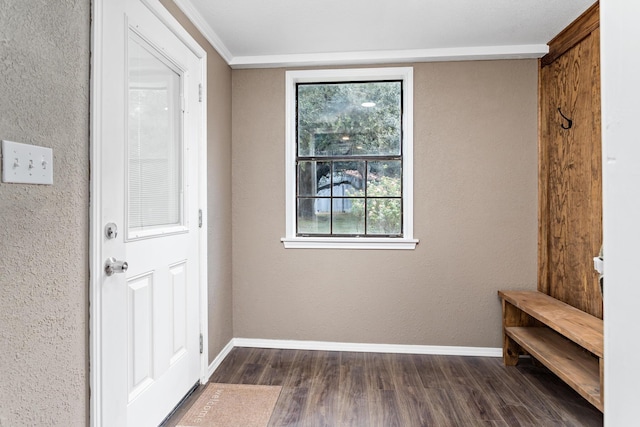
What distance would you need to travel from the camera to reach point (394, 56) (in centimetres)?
280

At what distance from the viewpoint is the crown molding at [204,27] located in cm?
213

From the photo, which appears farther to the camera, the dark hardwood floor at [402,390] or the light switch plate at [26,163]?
the dark hardwood floor at [402,390]

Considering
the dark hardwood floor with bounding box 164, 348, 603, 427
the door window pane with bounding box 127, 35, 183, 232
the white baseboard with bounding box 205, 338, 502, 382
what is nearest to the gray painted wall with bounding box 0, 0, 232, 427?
the door window pane with bounding box 127, 35, 183, 232

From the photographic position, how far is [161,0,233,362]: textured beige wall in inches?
101

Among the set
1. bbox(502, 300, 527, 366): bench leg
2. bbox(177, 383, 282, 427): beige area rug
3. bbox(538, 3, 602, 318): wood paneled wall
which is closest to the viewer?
bbox(177, 383, 282, 427): beige area rug

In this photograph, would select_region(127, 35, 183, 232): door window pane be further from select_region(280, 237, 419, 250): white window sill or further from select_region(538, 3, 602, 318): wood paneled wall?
select_region(538, 3, 602, 318): wood paneled wall

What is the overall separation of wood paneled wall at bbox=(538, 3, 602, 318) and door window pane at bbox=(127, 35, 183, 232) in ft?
8.15

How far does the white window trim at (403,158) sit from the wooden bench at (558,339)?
901mm

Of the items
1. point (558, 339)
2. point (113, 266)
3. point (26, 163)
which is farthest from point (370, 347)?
point (26, 163)

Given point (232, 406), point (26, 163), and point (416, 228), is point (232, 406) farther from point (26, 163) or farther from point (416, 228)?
point (416, 228)

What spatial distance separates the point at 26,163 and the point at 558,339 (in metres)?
3.05

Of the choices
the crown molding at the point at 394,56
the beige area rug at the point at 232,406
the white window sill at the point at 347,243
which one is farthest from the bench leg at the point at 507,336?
the crown molding at the point at 394,56

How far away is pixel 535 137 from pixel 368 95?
1.33 m

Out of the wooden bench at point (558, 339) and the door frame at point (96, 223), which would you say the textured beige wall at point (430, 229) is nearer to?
the wooden bench at point (558, 339)
